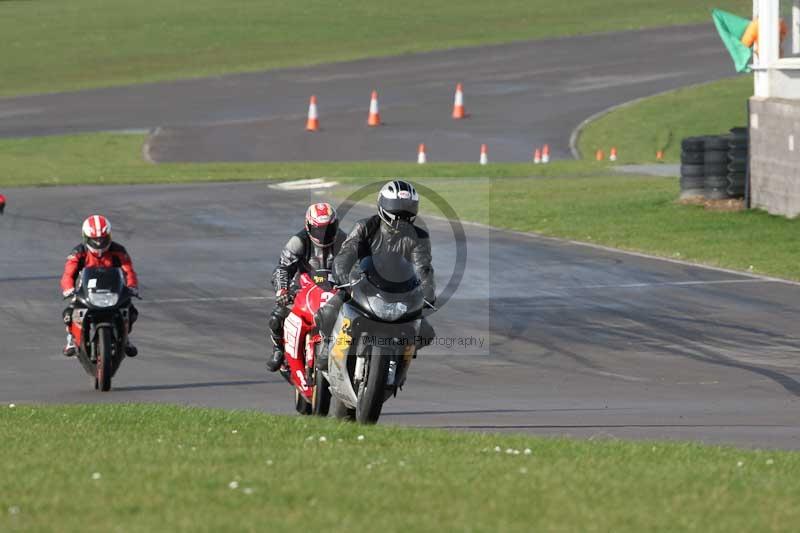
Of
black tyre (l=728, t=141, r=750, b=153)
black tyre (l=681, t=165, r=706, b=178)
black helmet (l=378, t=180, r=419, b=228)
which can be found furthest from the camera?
black tyre (l=681, t=165, r=706, b=178)

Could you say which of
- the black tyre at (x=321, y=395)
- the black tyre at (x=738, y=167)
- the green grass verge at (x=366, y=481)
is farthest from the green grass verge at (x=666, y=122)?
the green grass verge at (x=366, y=481)

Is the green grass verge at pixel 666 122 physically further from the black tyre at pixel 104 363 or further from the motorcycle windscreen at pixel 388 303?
the motorcycle windscreen at pixel 388 303

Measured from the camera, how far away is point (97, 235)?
14.4 metres

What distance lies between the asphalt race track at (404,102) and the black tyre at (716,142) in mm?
11472

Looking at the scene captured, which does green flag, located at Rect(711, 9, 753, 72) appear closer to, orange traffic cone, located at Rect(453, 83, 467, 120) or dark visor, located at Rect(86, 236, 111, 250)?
dark visor, located at Rect(86, 236, 111, 250)

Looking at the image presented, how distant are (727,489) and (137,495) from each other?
9.18 feet

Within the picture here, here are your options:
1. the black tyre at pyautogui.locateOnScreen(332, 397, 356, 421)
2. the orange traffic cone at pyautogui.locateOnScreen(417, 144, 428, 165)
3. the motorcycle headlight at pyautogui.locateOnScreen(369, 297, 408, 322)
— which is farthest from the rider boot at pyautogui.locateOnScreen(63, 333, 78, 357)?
the orange traffic cone at pyautogui.locateOnScreen(417, 144, 428, 165)

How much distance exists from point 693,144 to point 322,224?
14927 mm

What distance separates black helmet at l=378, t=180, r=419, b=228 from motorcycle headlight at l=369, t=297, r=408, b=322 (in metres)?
0.74

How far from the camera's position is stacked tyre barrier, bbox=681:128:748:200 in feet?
84.6

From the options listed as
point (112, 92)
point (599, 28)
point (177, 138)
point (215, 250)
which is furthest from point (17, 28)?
point (215, 250)

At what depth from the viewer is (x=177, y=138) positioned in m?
41.0

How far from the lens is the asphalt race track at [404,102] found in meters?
39.5

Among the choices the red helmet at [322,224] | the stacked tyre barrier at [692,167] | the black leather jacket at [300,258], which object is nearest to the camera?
the red helmet at [322,224]
